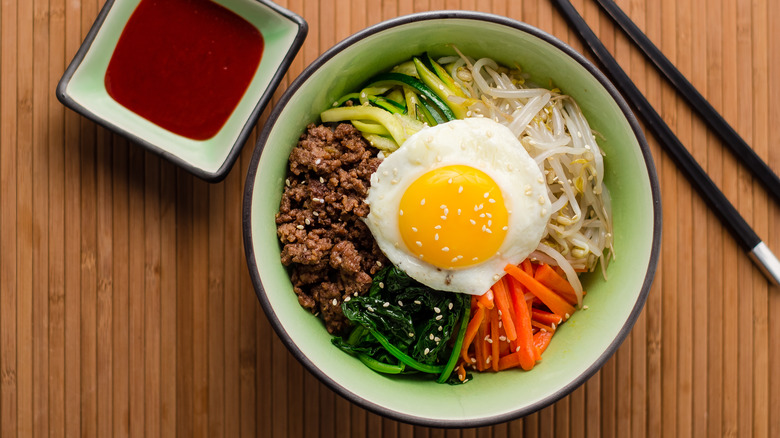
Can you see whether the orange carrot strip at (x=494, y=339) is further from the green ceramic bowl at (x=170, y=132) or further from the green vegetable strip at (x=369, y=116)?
the green ceramic bowl at (x=170, y=132)

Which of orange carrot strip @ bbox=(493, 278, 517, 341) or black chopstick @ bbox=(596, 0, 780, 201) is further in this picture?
black chopstick @ bbox=(596, 0, 780, 201)

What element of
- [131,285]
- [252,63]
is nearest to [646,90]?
[252,63]

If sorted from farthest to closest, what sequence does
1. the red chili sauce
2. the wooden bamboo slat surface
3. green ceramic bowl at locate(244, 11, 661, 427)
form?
the wooden bamboo slat surface, the red chili sauce, green ceramic bowl at locate(244, 11, 661, 427)

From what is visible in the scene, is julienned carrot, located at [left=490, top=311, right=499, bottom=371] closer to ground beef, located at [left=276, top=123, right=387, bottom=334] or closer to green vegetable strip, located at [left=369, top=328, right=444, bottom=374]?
green vegetable strip, located at [left=369, top=328, right=444, bottom=374]

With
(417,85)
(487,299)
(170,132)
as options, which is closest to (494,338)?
(487,299)

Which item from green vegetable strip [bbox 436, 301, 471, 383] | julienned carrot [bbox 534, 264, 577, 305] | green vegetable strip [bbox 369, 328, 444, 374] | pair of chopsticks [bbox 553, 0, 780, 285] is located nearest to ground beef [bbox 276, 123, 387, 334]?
green vegetable strip [bbox 369, 328, 444, 374]

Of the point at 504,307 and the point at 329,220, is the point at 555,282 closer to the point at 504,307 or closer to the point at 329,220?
the point at 504,307

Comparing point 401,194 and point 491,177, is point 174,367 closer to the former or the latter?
point 401,194
